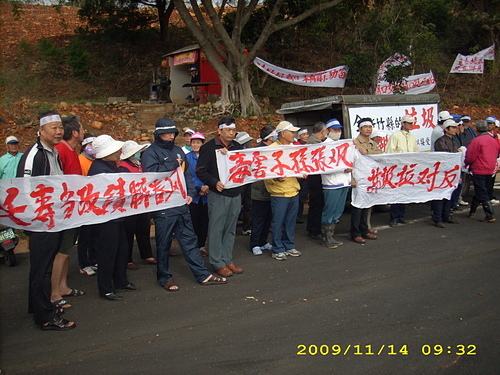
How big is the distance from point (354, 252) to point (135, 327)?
3519 millimetres

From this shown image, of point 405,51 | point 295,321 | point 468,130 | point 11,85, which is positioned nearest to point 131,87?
point 11,85

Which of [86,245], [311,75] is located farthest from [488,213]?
[311,75]

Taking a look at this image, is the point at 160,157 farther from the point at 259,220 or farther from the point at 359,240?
the point at 359,240

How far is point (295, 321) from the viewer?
4574mm

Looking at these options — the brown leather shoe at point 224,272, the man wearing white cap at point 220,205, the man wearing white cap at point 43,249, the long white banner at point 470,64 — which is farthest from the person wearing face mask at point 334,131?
the long white banner at point 470,64

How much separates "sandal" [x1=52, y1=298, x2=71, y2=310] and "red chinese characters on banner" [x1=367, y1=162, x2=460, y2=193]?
466 centimetres

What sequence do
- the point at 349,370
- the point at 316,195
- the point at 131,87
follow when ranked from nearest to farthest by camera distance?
the point at 349,370, the point at 316,195, the point at 131,87

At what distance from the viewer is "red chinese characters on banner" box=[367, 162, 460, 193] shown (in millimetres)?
7461

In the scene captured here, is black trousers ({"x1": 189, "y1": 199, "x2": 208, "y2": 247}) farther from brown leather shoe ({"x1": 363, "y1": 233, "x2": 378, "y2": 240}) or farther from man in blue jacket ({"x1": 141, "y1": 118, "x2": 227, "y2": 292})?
brown leather shoe ({"x1": 363, "y1": 233, "x2": 378, "y2": 240})

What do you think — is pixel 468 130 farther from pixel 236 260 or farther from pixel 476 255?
pixel 236 260

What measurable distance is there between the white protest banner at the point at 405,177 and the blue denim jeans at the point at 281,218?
1173 mm

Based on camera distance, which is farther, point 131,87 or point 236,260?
point 131,87

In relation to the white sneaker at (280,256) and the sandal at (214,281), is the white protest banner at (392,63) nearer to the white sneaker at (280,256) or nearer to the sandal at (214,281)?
the white sneaker at (280,256)

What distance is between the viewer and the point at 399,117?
9703mm
